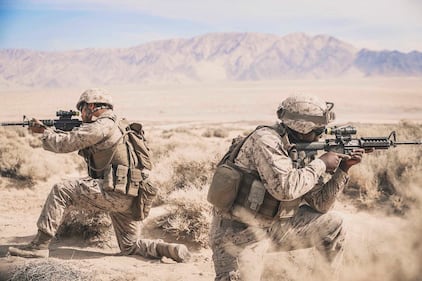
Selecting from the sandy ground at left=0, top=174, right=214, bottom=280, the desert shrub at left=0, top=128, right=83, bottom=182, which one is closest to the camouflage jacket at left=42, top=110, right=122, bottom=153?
the sandy ground at left=0, top=174, right=214, bottom=280

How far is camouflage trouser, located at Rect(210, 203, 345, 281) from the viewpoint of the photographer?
4168mm

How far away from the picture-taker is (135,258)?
19.6 ft

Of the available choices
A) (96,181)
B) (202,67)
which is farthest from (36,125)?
(202,67)

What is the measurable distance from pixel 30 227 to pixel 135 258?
230cm

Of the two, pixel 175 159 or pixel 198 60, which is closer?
pixel 175 159

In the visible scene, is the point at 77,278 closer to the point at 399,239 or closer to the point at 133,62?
the point at 399,239

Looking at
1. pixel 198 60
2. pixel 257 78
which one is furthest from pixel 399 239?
pixel 198 60

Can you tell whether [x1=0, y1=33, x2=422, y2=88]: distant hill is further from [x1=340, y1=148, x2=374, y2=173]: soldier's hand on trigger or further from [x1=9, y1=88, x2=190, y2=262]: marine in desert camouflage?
[x1=340, y1=148, x2=374, y2=173]: soldier's hand on trigger

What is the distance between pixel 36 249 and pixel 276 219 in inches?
111

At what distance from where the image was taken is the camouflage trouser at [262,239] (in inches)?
164

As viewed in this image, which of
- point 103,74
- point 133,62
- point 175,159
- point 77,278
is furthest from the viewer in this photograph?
point 133,62

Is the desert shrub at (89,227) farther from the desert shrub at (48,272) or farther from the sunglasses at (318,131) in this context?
the sunglasses at (318,131)

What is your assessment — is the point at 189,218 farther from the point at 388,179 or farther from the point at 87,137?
the point at 388,179

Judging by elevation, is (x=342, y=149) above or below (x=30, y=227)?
above
